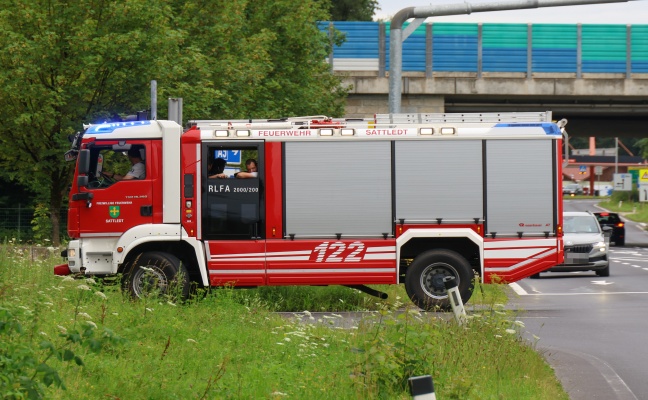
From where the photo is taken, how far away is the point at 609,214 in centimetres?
5081

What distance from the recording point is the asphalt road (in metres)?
11.6

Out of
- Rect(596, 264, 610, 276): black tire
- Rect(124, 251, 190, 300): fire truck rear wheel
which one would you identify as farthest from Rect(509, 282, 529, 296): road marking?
Rect(124, 251, 190, 300): fire truck rear wheel

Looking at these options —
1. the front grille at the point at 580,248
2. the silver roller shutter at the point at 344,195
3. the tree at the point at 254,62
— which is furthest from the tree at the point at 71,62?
the silver roller shutter at the point at 344,195

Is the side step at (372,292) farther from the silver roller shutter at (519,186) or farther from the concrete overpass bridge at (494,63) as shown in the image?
the concrete overpass bridge at (494,63)

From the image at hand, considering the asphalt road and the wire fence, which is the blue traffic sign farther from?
the wire fence

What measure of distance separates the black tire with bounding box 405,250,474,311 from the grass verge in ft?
12.7

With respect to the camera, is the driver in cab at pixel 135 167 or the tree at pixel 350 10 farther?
the tree at pixel 350 10

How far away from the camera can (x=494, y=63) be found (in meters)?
44.1

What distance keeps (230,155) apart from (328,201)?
1.63 metres

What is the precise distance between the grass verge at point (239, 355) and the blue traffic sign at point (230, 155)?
3.78 metres

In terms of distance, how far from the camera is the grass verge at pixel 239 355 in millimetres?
8383

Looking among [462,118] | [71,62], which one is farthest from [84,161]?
[71,62]

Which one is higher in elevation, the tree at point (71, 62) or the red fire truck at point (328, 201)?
the tree at point (71, 62)

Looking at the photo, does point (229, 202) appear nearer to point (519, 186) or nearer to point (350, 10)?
point (519, 186)
